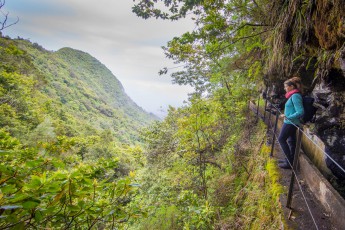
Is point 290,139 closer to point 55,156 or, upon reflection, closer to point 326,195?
point 326,195

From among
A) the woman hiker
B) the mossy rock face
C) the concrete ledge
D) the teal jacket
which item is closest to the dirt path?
the concrete ledge

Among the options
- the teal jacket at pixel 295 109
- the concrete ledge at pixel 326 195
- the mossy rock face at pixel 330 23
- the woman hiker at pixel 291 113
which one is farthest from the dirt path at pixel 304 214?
the mossy rock face at pixel 330 23

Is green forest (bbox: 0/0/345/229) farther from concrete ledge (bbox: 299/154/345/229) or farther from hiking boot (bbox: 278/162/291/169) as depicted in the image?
concrete ledge (bbox: 299/154/345/229)

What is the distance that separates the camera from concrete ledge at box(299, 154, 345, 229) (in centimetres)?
238

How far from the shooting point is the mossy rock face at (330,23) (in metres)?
3.05

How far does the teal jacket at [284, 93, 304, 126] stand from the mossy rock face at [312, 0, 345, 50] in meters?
0.94

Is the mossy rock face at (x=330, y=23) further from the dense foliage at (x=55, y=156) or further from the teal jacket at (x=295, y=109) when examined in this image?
the dense foliage at (x=55, y=156)

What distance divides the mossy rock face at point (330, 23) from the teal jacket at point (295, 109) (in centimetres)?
94

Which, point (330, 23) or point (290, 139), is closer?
point (330, 23)

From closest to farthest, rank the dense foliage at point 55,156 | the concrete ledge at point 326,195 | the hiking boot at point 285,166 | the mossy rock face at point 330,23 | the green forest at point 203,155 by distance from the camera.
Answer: the dense foliage at point 55,156 < the green forest at point 203,155 < the concrete ledge at point 326,195 < the mossy rock face at point 330,23 < the hiking boot at point 285,166

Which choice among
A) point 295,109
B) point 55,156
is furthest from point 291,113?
point 55,156

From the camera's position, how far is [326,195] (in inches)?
107

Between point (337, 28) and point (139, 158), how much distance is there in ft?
35.7

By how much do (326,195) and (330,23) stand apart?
2539 millimetres
